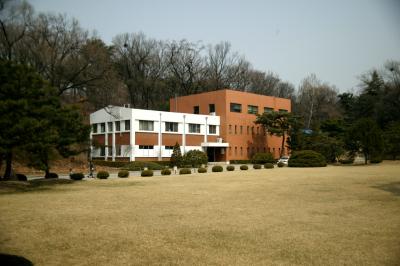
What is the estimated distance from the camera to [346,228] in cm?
996

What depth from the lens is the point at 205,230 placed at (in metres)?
9.86

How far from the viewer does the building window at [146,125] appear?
168 ft

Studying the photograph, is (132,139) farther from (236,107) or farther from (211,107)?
(236,107)

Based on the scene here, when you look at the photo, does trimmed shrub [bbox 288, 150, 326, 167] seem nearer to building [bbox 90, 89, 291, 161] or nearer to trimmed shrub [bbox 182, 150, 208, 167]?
trimmed shrub [bbox 182, 150, 208, 167]

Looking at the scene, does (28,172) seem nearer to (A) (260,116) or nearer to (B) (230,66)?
(A) (260,116)

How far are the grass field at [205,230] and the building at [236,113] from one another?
43719 mm

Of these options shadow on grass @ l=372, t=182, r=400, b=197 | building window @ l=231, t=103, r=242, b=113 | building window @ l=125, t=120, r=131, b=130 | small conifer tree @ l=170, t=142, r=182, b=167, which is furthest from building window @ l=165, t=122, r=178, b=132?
shadow on grass @ l=372, t=182, r=400, b=197

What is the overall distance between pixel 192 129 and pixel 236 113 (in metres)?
8.35

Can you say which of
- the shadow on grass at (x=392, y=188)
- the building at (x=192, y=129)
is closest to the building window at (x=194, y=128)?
the building at (x=192, y=129)

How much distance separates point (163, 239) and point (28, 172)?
31763 mm

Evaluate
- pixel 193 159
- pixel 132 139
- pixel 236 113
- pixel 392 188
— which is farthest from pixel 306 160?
pixel 392 188

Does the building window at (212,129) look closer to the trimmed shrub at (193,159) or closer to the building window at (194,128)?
the building window at (194,128)

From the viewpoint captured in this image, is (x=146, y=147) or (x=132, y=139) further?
(x=146, y=147)

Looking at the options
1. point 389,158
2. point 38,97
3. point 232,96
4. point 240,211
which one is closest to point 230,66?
point 232,96
